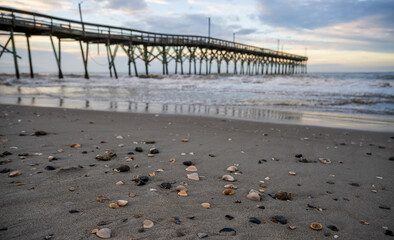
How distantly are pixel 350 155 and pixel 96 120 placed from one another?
4841mm

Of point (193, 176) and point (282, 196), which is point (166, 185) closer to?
point (193, 176)

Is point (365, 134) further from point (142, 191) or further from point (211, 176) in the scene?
point (142, 191)

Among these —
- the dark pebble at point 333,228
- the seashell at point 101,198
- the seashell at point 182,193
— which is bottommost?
the dark pebble at point 333,228

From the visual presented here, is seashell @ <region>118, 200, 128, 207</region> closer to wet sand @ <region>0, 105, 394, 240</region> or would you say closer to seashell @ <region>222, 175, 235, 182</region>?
wet sand @ <region>0, 105, 394, 240</region>

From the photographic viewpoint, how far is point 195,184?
2.33m

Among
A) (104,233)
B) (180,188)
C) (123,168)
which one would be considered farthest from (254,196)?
(123,168)

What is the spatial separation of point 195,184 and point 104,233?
100cm

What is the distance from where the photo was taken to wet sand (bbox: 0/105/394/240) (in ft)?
5.33

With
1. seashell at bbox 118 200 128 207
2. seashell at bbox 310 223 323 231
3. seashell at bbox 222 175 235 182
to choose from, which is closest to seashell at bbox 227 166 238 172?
seashell at bbox 222 175 235 182

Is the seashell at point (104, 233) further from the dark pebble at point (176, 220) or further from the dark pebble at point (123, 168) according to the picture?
the dark pebble at point (123, 168)

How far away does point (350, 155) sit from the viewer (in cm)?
352

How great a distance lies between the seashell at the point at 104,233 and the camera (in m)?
1.48

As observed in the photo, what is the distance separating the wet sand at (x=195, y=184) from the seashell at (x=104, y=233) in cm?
4

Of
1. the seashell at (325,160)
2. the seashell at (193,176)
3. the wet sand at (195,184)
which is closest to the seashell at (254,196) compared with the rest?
the wet sand at (195,184)
